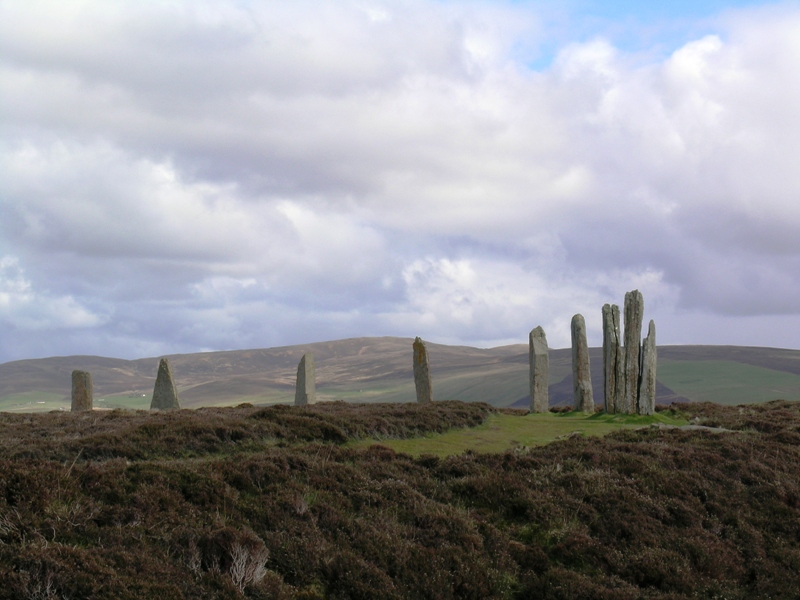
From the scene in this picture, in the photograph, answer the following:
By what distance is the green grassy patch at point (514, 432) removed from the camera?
19.8 meters

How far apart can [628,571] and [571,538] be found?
1067 millimetres

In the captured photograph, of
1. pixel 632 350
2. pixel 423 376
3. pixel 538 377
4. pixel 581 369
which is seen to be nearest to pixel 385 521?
pixel 632 350

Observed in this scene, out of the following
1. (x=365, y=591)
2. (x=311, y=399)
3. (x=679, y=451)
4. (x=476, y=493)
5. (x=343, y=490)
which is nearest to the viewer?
(x=365, y=591)

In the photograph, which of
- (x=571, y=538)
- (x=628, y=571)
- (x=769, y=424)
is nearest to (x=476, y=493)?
(x=571, y=538)

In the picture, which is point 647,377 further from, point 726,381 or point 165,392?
point 726,381

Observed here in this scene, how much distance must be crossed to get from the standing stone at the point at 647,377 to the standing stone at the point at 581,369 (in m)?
3.40

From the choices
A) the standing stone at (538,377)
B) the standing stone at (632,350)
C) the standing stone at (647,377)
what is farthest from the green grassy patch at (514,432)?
the standing stone at (538,377)

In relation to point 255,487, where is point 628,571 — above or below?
below

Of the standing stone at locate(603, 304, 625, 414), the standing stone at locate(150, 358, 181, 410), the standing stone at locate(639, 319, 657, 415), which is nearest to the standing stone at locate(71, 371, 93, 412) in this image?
the standing stone at locate(150, 358, 181, 410)

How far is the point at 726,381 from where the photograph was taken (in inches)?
4973

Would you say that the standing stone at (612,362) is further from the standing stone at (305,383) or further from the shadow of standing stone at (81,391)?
the shadow of standing stone at (81,391)

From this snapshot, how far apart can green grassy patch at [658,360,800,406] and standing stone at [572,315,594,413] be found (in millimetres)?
70092

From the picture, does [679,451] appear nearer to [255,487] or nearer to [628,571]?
[628,571]

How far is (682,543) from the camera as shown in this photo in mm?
12148
